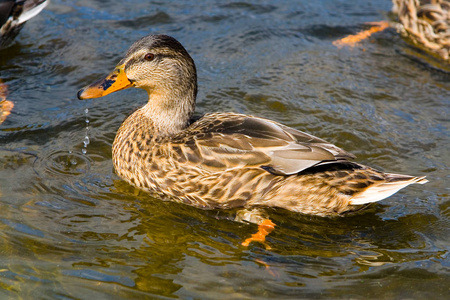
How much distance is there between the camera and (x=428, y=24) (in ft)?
30.0

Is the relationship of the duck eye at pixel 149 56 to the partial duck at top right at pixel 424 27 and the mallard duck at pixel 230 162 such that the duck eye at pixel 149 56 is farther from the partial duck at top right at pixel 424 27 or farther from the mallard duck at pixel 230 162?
the partial duck at top right at pixel 424 27

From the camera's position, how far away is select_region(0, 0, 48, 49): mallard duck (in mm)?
8352

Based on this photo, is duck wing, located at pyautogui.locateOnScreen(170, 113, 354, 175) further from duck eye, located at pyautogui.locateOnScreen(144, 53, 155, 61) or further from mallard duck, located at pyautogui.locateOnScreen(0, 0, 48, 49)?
mallard duck, located at pyautogui.locateOnScreen(0, 0, 48, 49)

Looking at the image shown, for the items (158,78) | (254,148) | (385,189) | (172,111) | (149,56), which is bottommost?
(385,189)

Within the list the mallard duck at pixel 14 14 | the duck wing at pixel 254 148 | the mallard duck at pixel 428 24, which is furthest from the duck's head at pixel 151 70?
the mallard duck at pixel 428 24

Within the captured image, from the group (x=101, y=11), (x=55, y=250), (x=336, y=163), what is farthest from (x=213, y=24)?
(x=55, y=250)

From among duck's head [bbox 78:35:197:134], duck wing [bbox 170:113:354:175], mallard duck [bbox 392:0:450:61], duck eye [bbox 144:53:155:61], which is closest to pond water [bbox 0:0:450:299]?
mallard duck [bbox 392:0:450:61]

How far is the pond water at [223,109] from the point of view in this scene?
465 centimetres

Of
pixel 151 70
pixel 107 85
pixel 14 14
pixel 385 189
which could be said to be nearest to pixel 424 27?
pixel 385 189

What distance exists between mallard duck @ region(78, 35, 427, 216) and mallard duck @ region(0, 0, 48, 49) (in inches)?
129

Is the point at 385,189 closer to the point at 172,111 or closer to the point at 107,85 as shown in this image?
the point at 172,111

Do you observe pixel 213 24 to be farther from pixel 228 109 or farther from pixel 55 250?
pixel 55 250

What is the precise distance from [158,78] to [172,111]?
1.16ft

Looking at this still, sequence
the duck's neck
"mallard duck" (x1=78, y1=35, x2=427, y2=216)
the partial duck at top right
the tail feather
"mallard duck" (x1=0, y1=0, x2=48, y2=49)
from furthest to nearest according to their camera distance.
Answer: the partial duck at top right < "mallard duck" (x1=0, y1=0, x2=48, y2=49) < the duck's neck < "mallard duck" (x1=78, y1=35, x2=427, y2=216) < the tail feather
